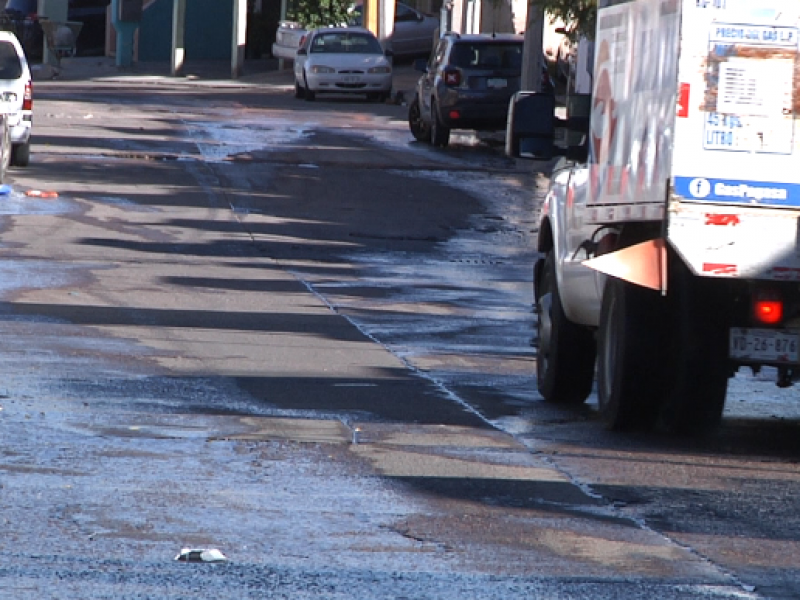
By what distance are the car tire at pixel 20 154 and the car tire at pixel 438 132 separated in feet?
28.1

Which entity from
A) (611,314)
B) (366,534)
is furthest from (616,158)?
(366,534)

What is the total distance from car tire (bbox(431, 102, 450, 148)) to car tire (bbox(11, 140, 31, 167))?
28.1ft

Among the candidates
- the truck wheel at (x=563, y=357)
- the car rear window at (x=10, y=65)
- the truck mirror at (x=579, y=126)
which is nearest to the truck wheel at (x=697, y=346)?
the truck wheel at (x=563, y=357)

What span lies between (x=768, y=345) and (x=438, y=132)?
961 inches

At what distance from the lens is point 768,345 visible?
29.5ft

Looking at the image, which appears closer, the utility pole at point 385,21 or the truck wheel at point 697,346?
the truck wheel at point 697,346

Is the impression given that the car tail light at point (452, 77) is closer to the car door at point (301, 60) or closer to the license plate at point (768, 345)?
the car door at point (301, 60)

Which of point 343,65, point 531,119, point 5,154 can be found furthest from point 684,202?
point 343,65

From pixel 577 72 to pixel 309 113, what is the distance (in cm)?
765

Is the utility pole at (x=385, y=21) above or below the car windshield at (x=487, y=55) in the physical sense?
above

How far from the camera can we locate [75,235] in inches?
781

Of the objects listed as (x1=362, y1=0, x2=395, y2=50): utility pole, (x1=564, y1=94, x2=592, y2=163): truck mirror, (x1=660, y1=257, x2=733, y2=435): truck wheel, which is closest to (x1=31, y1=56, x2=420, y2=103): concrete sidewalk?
(x1=362, y1=0, x2=395, y2=50): utility pole

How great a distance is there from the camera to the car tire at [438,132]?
32906 mm

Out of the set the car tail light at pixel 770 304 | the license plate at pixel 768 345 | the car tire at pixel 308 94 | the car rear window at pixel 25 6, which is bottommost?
the car tire at pixel 308 94
